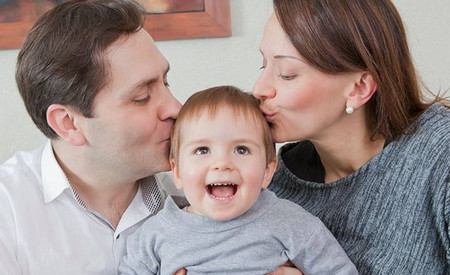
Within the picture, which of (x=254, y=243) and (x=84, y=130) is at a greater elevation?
(x=84, y=130)

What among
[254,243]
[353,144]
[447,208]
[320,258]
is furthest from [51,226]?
[447,208]

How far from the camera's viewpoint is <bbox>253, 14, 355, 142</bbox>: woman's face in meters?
1.57

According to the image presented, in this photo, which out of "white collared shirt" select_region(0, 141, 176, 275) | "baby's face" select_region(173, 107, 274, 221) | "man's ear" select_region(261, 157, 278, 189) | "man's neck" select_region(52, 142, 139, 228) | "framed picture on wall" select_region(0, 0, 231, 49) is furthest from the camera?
"framed picture on wall" select_region(0, 0, 231, 49)

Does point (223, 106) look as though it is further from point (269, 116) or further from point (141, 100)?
point (141, 100)

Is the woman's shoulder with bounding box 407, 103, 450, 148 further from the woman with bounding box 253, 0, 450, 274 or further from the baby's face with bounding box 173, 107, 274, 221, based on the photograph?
the baby's face with bounding box 173, 107, 274, 221

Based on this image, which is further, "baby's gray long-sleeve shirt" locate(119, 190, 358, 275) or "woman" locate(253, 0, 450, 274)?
"woman" locate(253, 0, 450, 274)

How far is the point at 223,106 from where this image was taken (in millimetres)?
1474

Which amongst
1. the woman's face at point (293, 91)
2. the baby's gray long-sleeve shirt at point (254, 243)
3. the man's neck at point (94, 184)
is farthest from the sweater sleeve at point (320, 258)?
the man's neck at point (94, 184)

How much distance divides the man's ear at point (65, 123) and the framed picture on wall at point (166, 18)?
867 mm

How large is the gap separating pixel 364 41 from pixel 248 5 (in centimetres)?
106

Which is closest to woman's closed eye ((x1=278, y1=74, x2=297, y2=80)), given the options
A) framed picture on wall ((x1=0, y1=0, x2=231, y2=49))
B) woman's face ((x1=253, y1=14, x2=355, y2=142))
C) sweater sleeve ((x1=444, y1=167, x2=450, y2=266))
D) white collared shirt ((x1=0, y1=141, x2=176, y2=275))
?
woman's face ((x1=253, y1=14, x2=355, y2=142))

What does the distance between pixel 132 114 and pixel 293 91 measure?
44 cm

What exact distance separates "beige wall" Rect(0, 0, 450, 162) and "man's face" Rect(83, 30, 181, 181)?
0.85 m

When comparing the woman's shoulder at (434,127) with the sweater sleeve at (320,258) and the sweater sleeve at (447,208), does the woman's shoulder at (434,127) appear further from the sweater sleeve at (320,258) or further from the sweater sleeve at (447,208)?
the sweater sleeve at (320,258)
